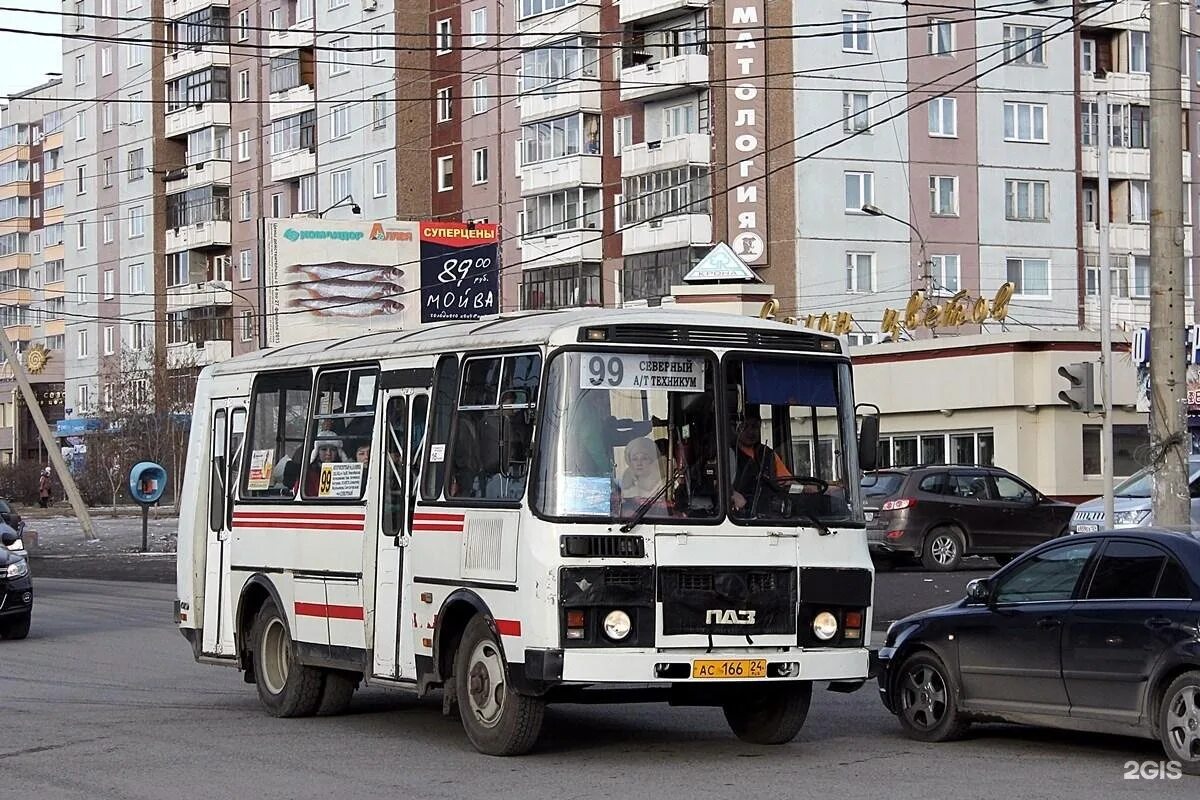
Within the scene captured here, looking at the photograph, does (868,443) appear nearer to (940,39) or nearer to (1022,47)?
(940,39)

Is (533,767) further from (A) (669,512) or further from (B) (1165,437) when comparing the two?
(B) (1165,437)

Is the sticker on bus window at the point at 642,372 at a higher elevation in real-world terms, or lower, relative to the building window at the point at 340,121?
lower

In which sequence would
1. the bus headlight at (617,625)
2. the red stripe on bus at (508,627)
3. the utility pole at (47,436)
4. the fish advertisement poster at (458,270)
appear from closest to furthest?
the bus headlight at (617,625), the red stripe on bus at (508,627), the utility pole at (47,436), the fish advertisement poster at (458,270)

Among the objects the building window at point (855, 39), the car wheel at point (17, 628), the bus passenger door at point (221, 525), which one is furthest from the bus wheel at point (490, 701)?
the building window at point (855, 39)

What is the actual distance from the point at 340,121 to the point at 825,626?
70734 millimetres

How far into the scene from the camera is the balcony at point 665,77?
6253 centimetres

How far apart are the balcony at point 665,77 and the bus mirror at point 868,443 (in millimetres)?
51168

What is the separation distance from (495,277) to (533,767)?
1859 inches

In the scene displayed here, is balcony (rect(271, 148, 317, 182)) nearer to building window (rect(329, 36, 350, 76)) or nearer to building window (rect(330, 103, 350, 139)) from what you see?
building window (rect(330, 103, 350, 139))

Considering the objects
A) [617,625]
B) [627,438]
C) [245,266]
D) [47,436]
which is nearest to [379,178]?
[245,266]

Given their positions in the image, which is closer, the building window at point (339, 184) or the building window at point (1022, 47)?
the building window at point (1022, 47)

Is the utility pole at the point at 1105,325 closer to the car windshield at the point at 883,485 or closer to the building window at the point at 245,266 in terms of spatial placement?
the car windshield at the point at 883,485

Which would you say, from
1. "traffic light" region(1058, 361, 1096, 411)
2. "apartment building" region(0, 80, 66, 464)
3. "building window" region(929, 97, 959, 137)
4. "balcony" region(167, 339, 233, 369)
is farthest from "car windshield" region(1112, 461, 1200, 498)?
"apartment building" region(0, 80, 66, 464)

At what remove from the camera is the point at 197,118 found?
88.8 m
